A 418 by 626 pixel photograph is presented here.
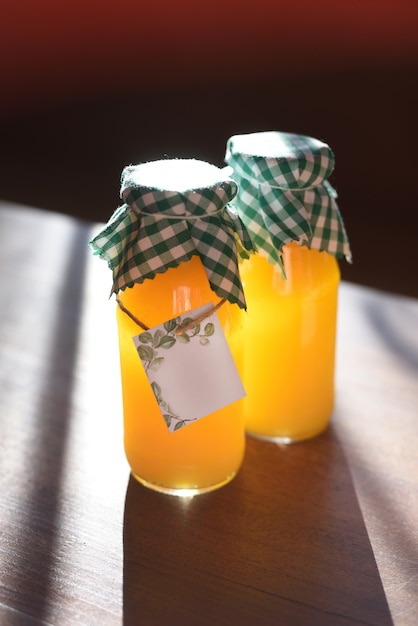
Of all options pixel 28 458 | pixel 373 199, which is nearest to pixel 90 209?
pixel 373 199

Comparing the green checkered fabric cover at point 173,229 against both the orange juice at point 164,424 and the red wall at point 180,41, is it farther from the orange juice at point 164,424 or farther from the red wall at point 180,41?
the red wall at point 180,41

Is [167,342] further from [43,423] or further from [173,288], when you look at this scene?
[43,423]

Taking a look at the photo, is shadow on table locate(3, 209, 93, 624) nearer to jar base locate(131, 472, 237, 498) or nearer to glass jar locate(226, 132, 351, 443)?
jar base locate(131, 472, 237, 498)

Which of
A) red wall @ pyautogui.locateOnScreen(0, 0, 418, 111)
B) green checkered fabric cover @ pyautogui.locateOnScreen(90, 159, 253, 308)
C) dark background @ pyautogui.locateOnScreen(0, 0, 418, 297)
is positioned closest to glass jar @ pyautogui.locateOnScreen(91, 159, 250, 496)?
green checkered fabric cover @ pyautogui.locateOnScreen(90, 159, 253, 308)

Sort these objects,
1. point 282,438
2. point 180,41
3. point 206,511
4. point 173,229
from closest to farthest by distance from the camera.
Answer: point 173,229, point 206,511, point 282,438, point 180,41

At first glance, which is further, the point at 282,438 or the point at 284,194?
the point at 282,438

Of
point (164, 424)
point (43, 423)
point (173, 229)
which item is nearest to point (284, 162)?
point (173, 229)

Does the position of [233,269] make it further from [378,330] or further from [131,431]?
[378,330]
